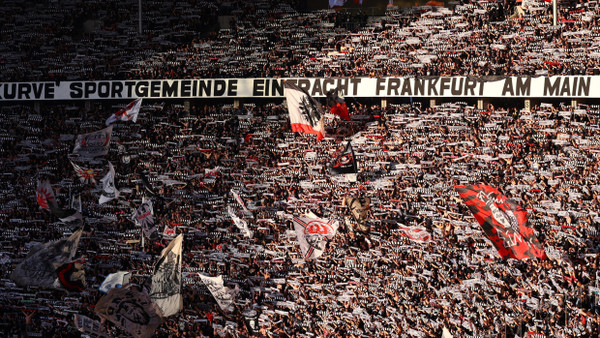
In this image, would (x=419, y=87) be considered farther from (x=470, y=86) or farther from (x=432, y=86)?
(x=470, y=86)

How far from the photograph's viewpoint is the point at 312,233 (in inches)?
1075

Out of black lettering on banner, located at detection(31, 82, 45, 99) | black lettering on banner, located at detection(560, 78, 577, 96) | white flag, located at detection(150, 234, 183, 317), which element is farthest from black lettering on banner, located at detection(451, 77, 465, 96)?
black lettering on banner, located at detection(31, 82, 45, 99)

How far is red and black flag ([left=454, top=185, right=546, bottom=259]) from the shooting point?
66.0 feet

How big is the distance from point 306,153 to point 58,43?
13343 millimetres

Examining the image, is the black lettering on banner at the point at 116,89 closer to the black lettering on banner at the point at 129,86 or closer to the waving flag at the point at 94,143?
the black lettering on banner at the point at 129,86

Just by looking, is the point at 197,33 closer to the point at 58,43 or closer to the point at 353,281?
the point at 58,43

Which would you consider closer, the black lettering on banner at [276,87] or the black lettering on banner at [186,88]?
the black lettering on banner at [276,87]

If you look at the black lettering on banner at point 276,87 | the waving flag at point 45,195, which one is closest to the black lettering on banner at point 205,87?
the black lettering on banner at point 276,87

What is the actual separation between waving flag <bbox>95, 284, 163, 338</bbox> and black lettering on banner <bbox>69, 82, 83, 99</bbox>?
15.5 m

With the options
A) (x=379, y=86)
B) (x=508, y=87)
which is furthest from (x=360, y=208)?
(x=508, y=87)

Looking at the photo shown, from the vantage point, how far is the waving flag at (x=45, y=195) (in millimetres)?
31391

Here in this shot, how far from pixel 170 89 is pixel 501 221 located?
61.4 ft

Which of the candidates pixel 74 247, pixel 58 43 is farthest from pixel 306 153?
pixel 58 43

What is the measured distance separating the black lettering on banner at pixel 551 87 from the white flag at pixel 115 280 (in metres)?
13.7
